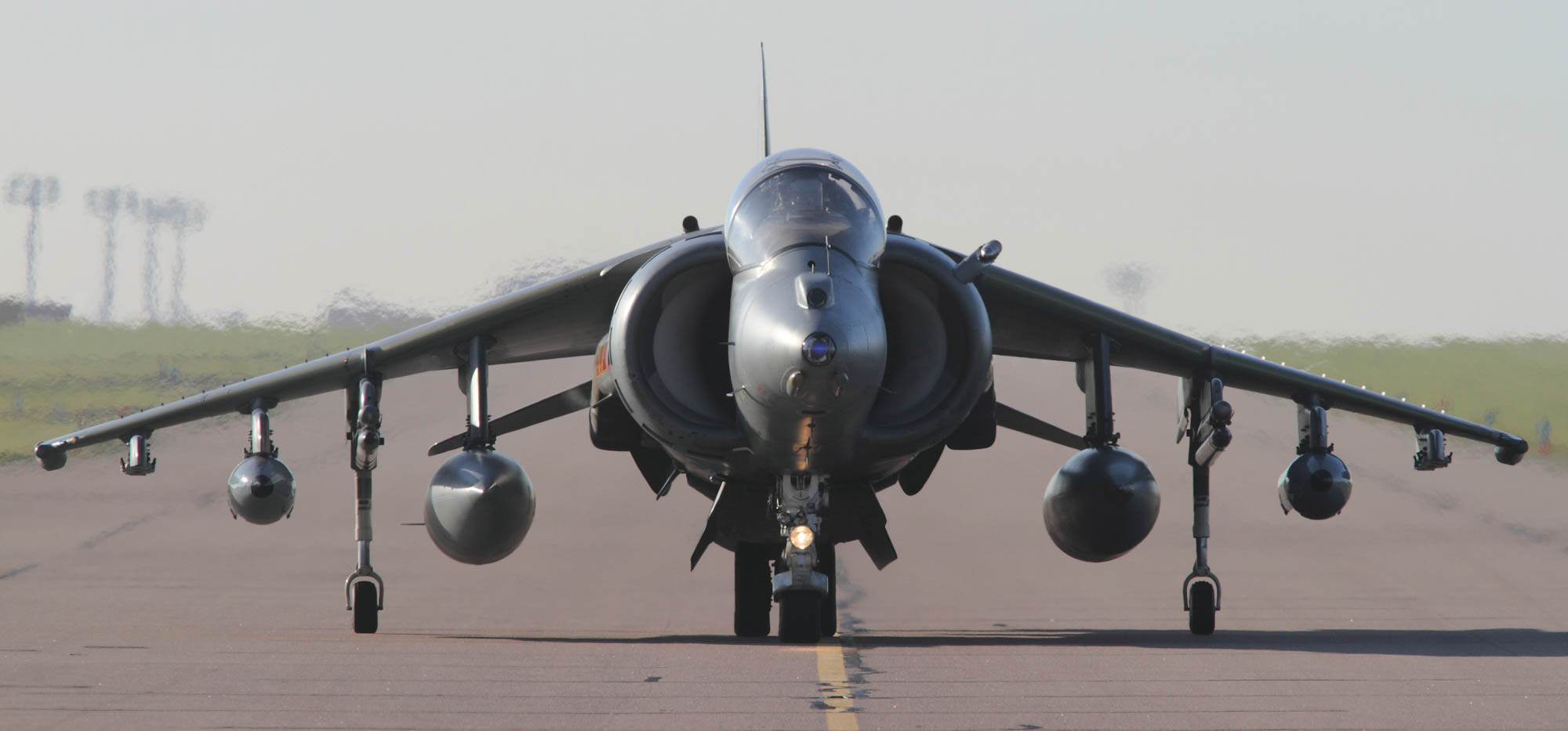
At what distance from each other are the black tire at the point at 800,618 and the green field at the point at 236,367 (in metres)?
14.7

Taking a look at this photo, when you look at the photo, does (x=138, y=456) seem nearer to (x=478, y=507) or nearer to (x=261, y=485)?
(x=261, y=485)

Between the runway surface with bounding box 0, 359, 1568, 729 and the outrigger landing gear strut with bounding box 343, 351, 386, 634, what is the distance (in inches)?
28.8

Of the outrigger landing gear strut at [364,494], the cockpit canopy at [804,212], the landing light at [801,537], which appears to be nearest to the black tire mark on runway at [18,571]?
the outrigger landing gear strut at [364,494]

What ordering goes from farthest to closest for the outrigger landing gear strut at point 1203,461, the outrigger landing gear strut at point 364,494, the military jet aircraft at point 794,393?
the outrigger landing gear strut at point 364,494
the outrigger landing gear strut at point 1203,461
the military jet aircraft at point 794,393

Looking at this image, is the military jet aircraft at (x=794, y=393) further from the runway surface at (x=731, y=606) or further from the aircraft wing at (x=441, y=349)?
the runway surface at (x=731, y=606)

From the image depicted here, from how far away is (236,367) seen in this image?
94.6 ft

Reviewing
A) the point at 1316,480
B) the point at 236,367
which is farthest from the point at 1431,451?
the point at 236,367

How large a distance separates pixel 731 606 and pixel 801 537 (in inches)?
323

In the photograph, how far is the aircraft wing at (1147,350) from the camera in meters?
14.7

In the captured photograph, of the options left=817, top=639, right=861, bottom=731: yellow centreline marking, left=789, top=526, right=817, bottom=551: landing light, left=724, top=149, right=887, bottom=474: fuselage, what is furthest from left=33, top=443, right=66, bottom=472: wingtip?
left=817, top=639, right=861, bottom=731: yellow centreline marking

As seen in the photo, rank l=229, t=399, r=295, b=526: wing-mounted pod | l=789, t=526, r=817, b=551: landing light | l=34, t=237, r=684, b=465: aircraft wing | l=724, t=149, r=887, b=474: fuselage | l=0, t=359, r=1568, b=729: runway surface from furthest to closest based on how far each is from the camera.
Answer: l=34, t=237, r=684, b=465: aircraft wing < l=229, t=399, r=295, b=526: wing-mounted pod < l=789, t=526, r=817, b=551: landing light < l=724, t=149, r=887, b=474: fuselage < l=0, t=359, r=1568, b=729: runway surface

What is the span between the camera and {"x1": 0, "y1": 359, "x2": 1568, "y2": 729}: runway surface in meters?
8.75

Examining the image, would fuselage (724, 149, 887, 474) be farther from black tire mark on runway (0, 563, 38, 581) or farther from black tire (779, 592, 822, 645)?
black tire mark on runway (0, 563, 38, 581)

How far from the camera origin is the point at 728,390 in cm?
1241
